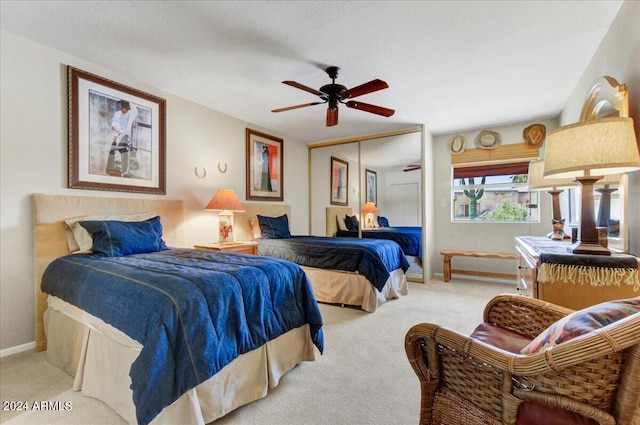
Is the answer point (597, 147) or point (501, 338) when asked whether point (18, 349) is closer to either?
point (501, 338)

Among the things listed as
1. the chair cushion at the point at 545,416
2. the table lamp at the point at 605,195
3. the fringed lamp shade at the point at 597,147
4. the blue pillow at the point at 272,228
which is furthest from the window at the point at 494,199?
the chair cushion at the point at 545,416

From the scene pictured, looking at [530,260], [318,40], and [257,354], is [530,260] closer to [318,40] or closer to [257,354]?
[257,354]

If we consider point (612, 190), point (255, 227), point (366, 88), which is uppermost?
point (366, 88)

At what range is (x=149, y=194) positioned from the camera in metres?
3.14

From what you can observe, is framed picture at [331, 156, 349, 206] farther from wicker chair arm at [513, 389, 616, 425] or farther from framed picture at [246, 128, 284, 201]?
wicker chair arm at [513, 389, 616, 425]

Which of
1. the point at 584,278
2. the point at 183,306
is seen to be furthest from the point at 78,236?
the point at 584,278

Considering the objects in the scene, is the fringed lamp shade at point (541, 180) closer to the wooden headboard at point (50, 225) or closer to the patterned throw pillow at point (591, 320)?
the patterned throw pillow at point (591, 320)

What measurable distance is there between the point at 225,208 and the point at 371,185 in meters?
2.61

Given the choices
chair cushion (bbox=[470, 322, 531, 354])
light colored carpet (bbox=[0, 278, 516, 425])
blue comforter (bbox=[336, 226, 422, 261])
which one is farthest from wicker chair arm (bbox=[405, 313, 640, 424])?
blue comforter (bbox=[336, 226, 422, 261])

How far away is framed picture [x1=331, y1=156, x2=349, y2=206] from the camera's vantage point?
206 inches

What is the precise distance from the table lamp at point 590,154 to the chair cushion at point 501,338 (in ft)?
2.18

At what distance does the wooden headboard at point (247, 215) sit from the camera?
410 cm

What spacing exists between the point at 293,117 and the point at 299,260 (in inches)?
79.8

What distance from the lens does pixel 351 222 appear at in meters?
5.14
